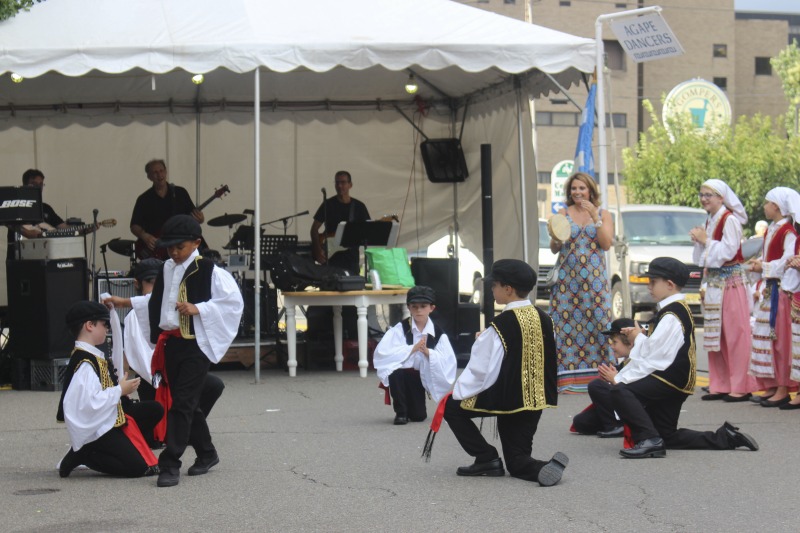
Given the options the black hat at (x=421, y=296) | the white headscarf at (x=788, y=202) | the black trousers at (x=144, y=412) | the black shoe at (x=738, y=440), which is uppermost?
the white headscarf at (x=788, y=202)

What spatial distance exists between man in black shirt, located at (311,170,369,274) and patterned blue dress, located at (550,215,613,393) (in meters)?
4.13

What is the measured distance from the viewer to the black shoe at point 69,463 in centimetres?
734

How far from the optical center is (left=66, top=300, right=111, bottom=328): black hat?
724cm

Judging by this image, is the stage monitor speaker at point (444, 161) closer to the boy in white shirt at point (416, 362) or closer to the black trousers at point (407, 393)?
the boy in white shirt at point (416, 362)

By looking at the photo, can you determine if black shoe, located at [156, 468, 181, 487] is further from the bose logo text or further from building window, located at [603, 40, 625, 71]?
building window, located at [603, 40, 625, 71]

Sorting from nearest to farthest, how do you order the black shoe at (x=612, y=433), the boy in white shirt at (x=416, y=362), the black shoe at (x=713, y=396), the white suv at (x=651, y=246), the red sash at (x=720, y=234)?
1. the black shoe at (x=612, y=433)
2. the boy in white shirt at (x=416, y=362)
3. the red sash at (x=720, y=234)
4. the black shoe at (x=713, y=396)
5. the white suv at (x=651, y=246)

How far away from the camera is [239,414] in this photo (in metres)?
10.1

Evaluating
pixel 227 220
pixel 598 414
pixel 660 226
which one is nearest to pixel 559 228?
pixel 598 414

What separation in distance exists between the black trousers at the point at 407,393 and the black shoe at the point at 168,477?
8.53 ft

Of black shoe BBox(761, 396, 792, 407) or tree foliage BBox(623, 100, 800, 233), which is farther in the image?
tree foliage BBox(623, 100, 800, 233)

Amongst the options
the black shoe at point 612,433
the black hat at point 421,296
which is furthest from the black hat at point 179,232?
the black shoe at point 612,433

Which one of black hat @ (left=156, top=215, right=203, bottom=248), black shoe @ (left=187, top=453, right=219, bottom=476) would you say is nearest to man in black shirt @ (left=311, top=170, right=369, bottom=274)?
black shoe @ (left=187, top=453, right=219, bottom=476)

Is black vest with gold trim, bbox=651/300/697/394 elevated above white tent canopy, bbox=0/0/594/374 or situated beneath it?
situated beneath

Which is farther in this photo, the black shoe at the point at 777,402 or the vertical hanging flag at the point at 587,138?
the vertical hanging flag at the point at 587,138
